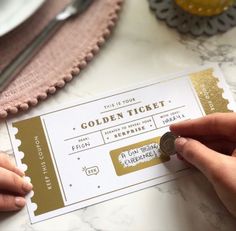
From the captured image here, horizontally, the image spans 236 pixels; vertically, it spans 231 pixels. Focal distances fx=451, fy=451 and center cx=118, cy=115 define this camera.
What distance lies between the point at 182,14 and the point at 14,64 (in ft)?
0.84

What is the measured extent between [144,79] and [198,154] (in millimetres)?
147

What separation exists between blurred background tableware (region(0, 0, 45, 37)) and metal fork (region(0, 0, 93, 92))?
3cm

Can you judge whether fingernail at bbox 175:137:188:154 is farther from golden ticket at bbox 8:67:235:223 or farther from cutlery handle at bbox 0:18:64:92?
cutlery handle at bbox 0:18:64:92

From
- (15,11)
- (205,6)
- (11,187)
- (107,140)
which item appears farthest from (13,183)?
(205,6)

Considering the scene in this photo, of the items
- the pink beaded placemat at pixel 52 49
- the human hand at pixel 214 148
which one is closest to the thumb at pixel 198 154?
the human hand at pixel 214 148

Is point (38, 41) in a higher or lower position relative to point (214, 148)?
higher

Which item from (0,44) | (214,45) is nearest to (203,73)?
(214,45)

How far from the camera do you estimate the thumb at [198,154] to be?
20.6 inches

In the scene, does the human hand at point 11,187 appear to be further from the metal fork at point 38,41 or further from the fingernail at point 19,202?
the metal fork at point 38,41

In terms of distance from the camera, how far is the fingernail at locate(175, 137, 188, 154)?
559mm

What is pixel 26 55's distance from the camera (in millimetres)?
613

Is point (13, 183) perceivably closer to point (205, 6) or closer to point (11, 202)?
point (11, 202)

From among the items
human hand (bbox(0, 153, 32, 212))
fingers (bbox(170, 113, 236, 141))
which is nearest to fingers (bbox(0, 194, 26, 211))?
human hand (bbox(0, 153, 32, 212))

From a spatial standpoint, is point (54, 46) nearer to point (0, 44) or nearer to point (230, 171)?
point (0, 44)
